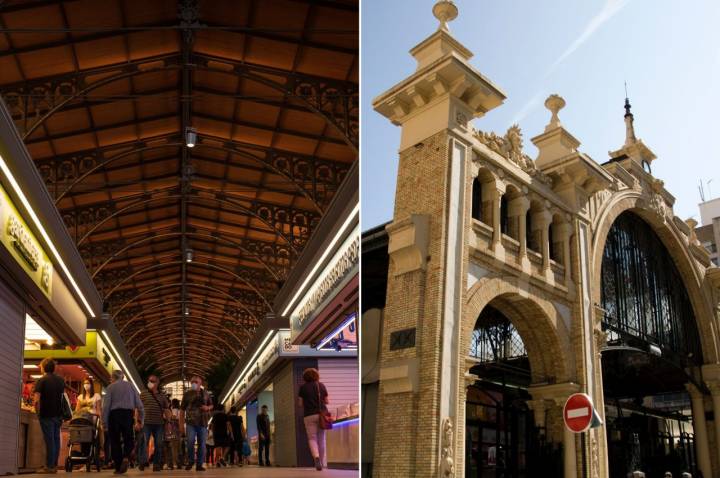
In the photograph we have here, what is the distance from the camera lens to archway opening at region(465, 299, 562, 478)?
17578mm

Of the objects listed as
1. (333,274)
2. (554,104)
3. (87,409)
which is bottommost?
(87,409)

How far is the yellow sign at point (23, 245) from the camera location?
40.0ft

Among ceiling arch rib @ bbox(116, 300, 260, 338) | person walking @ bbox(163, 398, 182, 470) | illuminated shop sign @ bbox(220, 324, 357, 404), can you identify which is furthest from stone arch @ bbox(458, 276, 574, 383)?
ceiling arch rib @ bbox(116, 300, 260, 338)

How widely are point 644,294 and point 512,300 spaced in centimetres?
823

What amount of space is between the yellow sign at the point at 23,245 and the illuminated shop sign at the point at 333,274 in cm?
590

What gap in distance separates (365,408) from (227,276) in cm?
2255

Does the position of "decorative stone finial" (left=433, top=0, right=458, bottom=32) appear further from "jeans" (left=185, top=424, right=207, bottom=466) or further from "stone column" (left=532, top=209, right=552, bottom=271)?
"jeans" (left=185, top=424, right=207, bottom=466)

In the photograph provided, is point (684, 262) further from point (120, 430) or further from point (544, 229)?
point (120, 430)

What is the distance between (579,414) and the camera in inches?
470

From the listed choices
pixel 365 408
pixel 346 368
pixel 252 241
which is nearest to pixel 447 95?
pixel 365 408

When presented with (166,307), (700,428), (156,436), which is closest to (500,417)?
(156,436)

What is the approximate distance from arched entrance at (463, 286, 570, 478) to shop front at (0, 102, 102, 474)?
369 inches

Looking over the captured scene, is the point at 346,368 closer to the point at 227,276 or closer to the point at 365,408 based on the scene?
the point at 365,408

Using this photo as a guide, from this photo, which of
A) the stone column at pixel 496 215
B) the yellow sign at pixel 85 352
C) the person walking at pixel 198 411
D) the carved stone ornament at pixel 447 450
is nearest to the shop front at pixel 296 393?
the person walking at pixel 198 411
